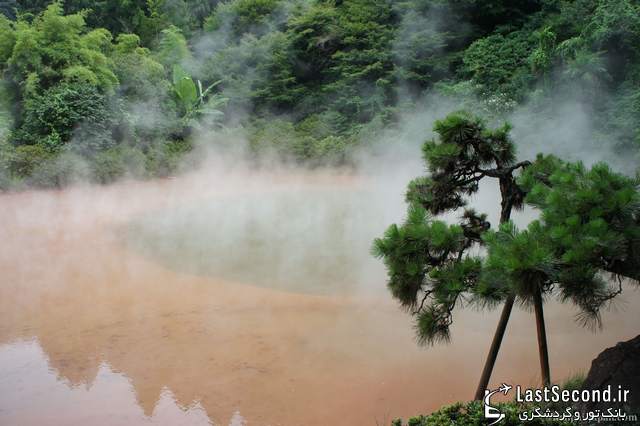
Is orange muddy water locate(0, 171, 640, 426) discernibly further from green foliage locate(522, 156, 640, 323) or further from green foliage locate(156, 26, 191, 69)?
green foliage locate(156, 26, 191, 69)

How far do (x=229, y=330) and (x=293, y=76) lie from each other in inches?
433

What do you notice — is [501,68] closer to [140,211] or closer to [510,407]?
[140,211]

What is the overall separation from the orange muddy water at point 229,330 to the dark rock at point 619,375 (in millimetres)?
1143

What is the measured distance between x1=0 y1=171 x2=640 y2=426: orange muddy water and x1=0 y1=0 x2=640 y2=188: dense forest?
11.1 feet

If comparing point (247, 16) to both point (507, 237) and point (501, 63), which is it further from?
point (507, 237)

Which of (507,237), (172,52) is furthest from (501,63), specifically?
(507,237)

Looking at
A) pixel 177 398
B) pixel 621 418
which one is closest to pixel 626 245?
pixel 621 418

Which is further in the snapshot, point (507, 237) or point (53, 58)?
point (53, 58)

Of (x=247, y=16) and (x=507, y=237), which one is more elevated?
(x=247, y=16)

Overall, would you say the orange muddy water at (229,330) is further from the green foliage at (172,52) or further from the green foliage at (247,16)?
the green foliage at (247,16)

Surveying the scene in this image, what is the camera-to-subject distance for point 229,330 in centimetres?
511

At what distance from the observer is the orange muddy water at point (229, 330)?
400cm

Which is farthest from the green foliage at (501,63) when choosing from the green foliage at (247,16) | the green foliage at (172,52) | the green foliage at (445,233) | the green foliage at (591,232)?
the green foliage at (591,232)

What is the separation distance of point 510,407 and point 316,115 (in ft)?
39.1
